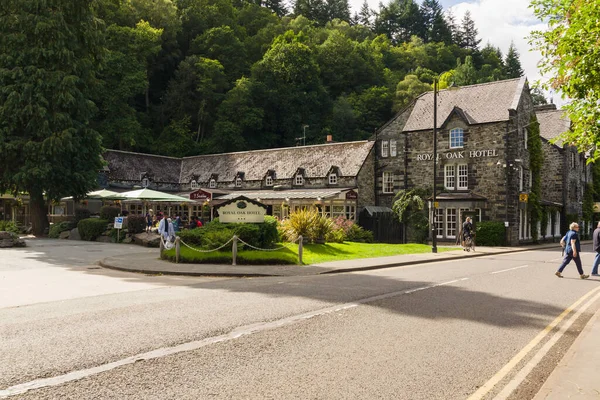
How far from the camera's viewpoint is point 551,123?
48531mm

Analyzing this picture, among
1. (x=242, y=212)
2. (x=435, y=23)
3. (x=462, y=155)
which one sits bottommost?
(x=242, y=212)

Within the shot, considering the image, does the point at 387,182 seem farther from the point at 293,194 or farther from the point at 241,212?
the point at 241,212

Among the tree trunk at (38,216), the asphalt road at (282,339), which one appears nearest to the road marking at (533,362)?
the asphalt road at (282,339)

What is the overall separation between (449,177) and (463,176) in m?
1.15

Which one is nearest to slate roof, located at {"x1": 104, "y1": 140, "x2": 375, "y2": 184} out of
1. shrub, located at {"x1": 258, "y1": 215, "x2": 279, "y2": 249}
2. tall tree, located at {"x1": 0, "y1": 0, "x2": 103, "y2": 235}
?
tall tree, located at {"x1": 0, "y1": 0, "x2": 103, "y2": 235}

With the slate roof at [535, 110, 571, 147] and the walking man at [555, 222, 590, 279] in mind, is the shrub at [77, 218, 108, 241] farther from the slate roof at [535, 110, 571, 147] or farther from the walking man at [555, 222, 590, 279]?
the slate roof at [535, 110, 571, 147]

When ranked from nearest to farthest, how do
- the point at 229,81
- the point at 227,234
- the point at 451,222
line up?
the point at 227,234, the point at 451,222, the point at 229,81

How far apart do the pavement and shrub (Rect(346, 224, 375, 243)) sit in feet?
23.2

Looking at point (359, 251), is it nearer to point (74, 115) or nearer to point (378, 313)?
point (378, 313)

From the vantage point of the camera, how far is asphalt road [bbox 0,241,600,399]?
548 centimetres

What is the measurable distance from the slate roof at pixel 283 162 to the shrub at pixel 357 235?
8887mm

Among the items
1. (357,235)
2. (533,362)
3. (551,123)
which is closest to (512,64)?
(551,123)

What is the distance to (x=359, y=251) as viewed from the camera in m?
24.8

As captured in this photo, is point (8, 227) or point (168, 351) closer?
point (168, 351)
